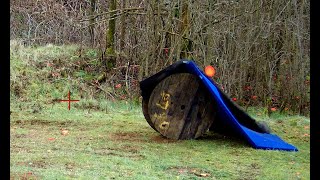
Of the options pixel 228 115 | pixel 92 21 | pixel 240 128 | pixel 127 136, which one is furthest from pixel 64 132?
pixel 92 21

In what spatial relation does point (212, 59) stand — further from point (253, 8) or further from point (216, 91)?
point (216, 91)

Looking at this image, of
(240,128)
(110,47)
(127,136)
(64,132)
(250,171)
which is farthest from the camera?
(110,47)

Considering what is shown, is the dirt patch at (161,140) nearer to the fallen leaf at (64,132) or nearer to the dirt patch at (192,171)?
the fallen leaf at (64,132)

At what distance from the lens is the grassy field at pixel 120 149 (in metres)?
5.57

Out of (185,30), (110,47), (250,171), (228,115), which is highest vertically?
(185,30)

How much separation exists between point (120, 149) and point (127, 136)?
123 centimetres

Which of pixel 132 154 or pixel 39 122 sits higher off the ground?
pixel 39 122

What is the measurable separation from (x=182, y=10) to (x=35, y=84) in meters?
4.52

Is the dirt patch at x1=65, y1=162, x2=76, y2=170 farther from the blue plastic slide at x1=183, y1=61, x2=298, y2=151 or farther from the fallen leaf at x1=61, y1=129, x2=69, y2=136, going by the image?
the blue plastic slide at x1=183, y1=61, x2=298, y2=151

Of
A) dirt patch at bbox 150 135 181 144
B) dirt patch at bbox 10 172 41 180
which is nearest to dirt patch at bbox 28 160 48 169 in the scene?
dirt patch at bbox 10 172 41 180

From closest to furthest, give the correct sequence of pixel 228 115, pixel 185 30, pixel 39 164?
pixel 39 164, pixel 228 115, pixel 185 30

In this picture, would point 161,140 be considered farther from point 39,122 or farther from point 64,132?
point 39,122

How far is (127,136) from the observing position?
8.18 m

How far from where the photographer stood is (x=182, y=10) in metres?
12.9
